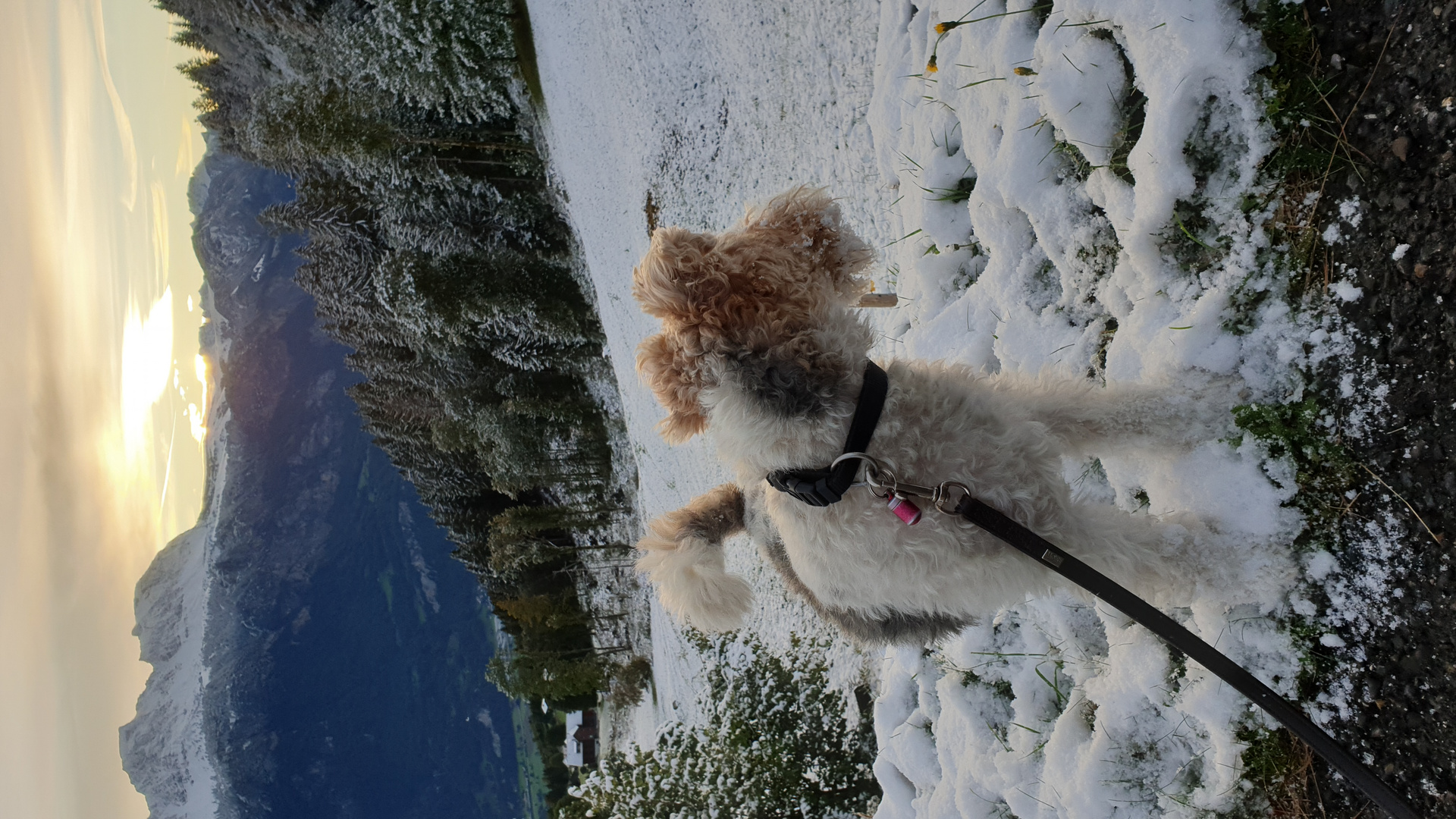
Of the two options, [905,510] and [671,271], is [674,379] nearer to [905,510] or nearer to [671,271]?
[671,271]

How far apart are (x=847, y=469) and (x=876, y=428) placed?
0.20 metres

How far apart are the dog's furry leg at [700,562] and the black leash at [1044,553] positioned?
58 centimetres

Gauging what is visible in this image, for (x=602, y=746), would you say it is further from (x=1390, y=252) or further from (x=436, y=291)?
(x=1390, y=252)

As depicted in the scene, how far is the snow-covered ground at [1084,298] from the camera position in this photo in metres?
2.50

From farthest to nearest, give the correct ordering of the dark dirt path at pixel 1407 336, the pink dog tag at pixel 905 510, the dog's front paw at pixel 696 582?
the dog's front paw at pixel 696 582 → the pink dog tag at pixel 905 510 → the dark dirt path at pixel 1407 336

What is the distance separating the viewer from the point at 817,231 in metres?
2.47

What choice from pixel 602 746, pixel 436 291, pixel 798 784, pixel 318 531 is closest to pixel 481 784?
pixel 602 746

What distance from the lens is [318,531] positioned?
151 feet

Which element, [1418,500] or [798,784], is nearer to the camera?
[1418,500]

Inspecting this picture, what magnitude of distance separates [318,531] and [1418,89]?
54.3m

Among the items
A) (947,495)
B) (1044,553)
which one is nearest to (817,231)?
(947,495)

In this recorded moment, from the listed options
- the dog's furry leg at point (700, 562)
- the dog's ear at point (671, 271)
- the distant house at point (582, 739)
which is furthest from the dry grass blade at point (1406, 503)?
the distant house at point (582, 739)

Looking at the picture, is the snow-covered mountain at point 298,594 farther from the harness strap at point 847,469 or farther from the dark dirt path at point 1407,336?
the dark dirt path at point 1407,336

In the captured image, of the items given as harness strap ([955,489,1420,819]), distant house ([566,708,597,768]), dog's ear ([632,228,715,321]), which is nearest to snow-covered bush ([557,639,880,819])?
harness strap ([955,489,1420,819])
